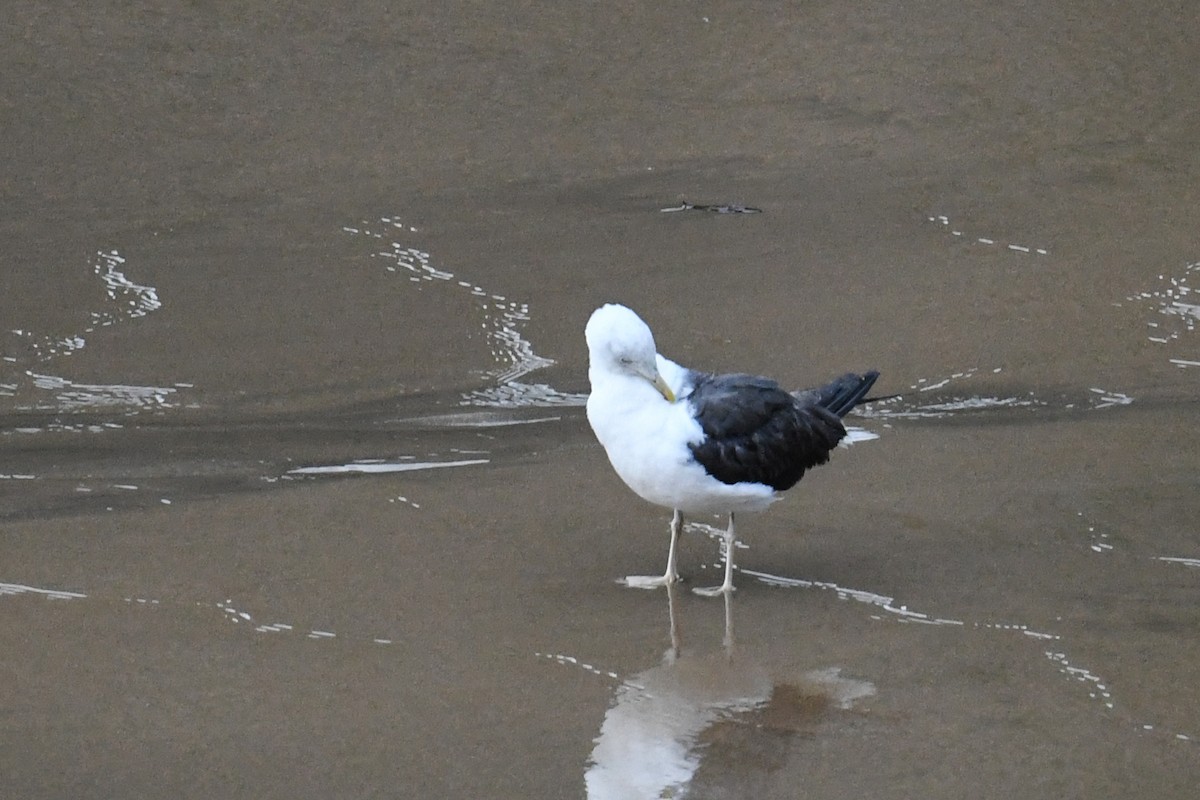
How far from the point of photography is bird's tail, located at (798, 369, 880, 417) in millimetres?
5770

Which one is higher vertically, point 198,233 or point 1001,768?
point 198,233

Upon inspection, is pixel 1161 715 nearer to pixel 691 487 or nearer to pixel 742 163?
pixel 691 487

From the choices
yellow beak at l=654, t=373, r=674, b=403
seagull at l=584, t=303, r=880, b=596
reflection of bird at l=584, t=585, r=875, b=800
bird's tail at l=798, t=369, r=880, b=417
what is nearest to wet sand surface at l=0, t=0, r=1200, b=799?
reflection of bird at l=584, t=585, r=875, b=800

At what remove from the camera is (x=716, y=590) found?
209 inches

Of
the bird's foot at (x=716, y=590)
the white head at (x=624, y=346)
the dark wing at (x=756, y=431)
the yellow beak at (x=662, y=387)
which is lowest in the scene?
the bird's foot at (x=716, y=590)

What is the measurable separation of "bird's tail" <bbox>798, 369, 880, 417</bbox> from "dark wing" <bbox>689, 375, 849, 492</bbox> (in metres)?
0.16

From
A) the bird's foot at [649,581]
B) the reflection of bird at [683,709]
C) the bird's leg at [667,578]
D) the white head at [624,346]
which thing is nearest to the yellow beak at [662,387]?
the white head at [624,346]

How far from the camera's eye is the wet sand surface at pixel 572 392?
173 inches

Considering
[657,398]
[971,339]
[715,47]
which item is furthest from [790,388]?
[715,47]

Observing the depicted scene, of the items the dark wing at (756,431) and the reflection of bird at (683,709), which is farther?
the dark wing at (756,431)

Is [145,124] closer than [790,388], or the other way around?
[790,388]

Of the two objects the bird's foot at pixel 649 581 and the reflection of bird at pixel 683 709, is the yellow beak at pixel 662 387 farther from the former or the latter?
the reflection of bird at pixel 683 709

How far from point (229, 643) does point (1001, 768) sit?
216 centimetres

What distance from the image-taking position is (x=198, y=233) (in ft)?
28.0
